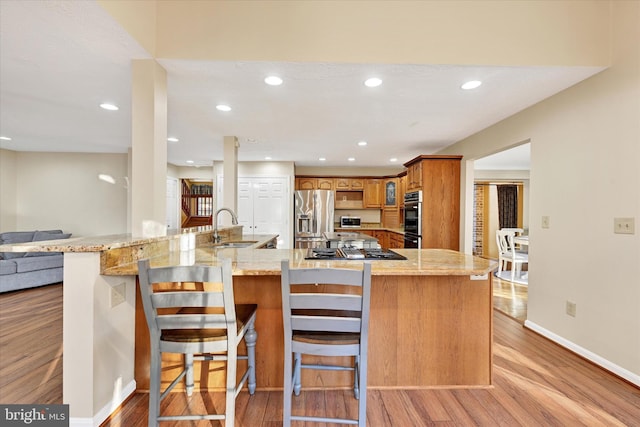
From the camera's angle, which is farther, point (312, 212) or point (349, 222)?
point (349, 222)

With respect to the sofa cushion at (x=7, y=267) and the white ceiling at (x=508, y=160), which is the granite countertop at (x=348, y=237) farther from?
the sofa cushion at (x=7, y=267)

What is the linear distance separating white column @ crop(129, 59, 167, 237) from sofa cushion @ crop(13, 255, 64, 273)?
355 cm

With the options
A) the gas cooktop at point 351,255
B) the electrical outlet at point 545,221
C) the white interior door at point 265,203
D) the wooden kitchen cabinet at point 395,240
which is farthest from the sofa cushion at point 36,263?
the electrical outlet at point 545,221

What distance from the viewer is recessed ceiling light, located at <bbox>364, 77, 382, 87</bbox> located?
2.36 meters

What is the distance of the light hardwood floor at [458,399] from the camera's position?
Result: 5.39ft

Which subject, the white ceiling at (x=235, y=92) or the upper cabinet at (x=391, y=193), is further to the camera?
the upper cabinet at (x=391, y=193)

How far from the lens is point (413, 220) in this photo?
4.71m

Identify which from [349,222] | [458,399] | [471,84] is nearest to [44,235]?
[349,222]

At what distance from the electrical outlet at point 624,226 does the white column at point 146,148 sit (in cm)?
334

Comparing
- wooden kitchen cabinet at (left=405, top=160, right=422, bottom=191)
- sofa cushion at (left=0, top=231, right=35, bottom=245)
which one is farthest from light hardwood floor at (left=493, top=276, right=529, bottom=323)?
sofa cushion at (left=0, top=231, right=35, bottom=245)

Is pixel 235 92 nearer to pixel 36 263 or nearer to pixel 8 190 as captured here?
pixel 36 263

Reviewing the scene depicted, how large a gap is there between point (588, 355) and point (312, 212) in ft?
16.0

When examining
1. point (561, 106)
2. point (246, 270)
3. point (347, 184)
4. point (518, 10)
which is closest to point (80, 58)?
point (246, 270)

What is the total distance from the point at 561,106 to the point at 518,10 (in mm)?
1051
